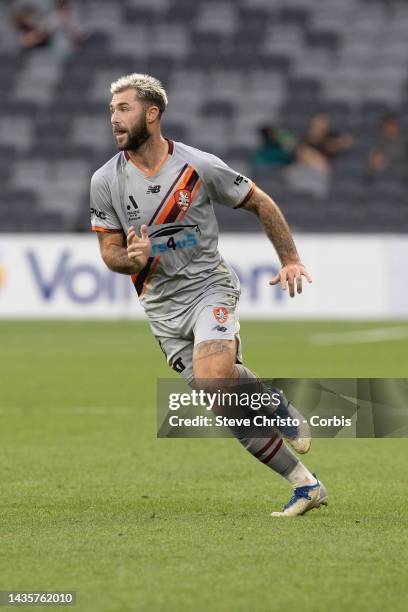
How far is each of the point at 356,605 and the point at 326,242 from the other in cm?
1795

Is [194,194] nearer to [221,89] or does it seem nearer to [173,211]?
[173,211]

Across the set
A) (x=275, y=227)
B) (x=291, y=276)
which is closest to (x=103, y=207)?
(x=275, y=227)

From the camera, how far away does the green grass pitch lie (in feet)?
16.6

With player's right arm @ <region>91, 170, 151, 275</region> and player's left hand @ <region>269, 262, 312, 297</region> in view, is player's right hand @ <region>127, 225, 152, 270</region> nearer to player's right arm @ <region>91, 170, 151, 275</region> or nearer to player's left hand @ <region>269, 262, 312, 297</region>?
player's right arm @ <region>91, 170, 151, 275</region>

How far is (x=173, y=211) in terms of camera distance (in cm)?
689

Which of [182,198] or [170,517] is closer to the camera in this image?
[170,517]

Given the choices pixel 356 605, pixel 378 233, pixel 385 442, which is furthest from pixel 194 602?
pixel 378 233

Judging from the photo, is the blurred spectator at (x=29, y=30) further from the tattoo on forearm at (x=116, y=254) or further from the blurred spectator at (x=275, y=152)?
the tattoo on forearm at (x=116, y=254)

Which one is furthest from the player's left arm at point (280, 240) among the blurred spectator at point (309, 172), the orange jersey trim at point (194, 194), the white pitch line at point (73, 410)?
the blurred spectator at point (309, 172)

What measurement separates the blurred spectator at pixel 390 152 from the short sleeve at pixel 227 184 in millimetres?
19568

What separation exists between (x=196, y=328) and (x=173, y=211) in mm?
604

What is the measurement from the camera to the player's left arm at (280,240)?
6691 mm

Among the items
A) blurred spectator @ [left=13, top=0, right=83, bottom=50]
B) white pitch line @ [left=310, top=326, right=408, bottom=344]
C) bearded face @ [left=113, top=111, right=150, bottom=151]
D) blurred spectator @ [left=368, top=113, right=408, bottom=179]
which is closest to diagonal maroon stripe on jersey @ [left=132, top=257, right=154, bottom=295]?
bearded face @ [left=113, top=111, right=150, bottom=151]

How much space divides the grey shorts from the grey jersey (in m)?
0.05
